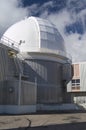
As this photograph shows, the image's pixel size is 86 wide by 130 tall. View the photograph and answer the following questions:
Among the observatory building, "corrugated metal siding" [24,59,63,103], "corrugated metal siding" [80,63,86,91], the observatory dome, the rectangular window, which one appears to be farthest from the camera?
the rectangular window

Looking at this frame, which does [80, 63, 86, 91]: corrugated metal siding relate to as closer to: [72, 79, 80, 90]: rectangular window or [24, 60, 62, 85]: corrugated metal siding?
[72, 79, 80, 90]: rectangular window

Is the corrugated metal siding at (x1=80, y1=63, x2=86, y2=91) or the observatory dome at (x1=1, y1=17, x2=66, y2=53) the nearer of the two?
the observatory dome at (x1=1, y1=17, x2=66, y2=53)

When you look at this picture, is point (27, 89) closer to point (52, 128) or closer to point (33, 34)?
point (33, 34)

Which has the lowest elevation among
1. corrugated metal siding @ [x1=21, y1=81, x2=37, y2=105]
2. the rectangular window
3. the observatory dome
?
corrugated metal siding @ [x1=21, y1=81, x2=37, y2=105]

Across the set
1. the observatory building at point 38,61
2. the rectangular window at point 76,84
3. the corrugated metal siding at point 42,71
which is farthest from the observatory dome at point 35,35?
the rectangular window at point 76,84

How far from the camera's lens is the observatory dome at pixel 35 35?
39781 mm

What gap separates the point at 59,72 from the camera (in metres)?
41.9

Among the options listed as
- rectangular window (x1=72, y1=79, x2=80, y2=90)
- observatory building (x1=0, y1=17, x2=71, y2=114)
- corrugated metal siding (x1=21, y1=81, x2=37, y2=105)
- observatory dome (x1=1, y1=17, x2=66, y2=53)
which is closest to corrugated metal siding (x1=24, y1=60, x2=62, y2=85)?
observatory building (x1=0, y1=17, x2=71, y2=114)

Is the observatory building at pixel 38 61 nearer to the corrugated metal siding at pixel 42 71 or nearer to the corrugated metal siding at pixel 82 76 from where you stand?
the corrugated metal siding at pixel 42 71

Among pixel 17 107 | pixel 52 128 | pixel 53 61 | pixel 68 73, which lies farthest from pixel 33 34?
pixel 52 128

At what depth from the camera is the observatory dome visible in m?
39.8

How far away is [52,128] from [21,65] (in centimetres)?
2209

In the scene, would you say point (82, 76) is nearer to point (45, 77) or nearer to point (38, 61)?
point (45, 77)

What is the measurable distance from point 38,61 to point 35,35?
441 cm
